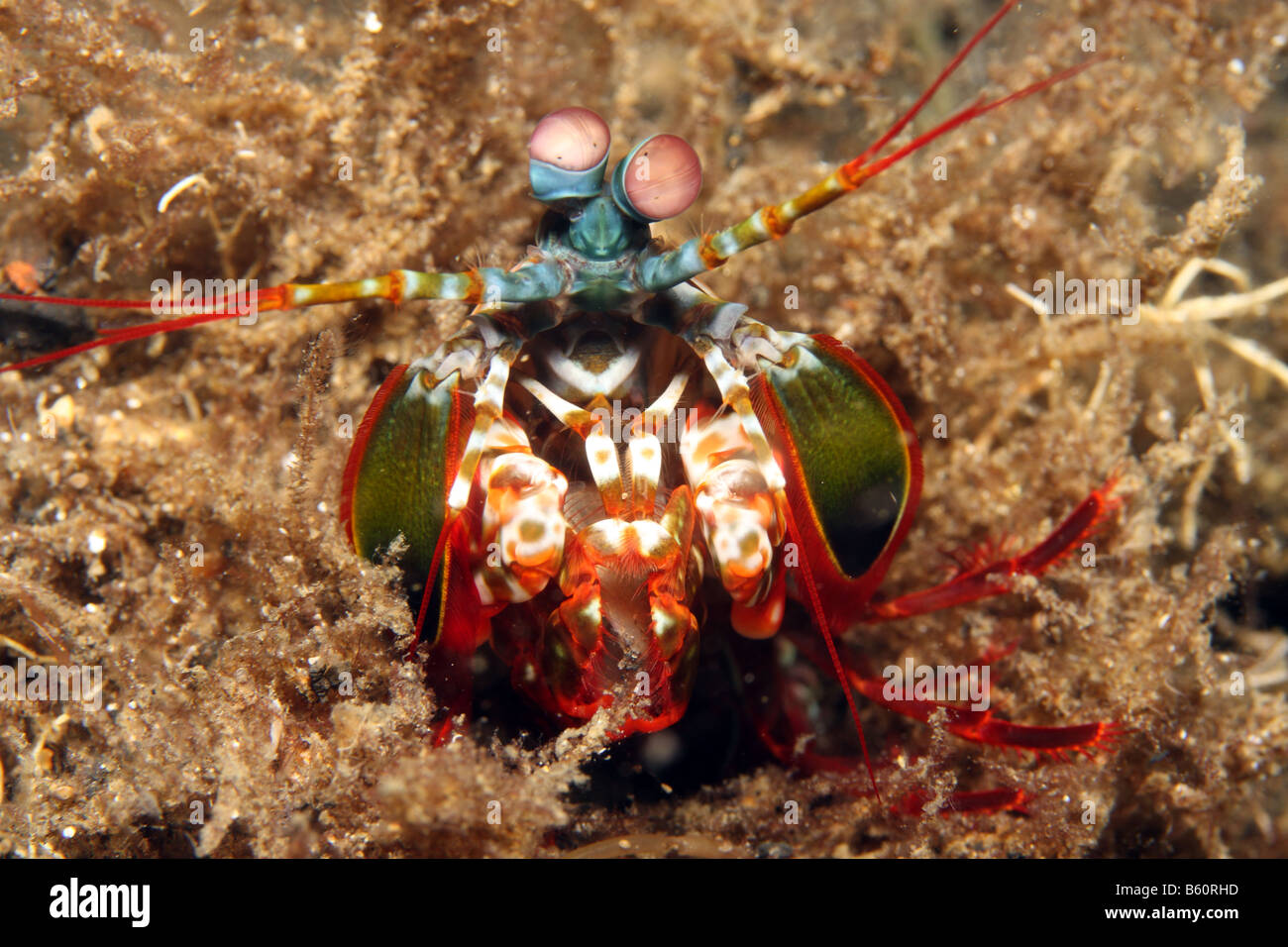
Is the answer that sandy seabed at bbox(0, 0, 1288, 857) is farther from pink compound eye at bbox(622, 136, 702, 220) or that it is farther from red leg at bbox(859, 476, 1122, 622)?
pink compound eye at bbox(622, 136, 702, 220)

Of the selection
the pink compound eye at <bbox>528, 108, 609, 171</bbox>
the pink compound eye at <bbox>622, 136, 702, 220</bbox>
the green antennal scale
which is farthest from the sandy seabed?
the pink compound eye at <bbox>622, 136, 702, 220</bbox>

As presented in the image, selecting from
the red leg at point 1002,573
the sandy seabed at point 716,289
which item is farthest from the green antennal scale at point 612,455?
the red leg at point 1002,573

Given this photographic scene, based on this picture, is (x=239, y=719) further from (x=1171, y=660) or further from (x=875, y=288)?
(x=1171, y=660)

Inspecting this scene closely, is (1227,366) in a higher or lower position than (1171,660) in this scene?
higher

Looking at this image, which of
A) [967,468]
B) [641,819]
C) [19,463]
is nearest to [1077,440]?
[967,468]

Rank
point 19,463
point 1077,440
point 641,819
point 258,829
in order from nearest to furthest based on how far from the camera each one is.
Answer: point 258,829
point 641,819
point 19,463
point 1077,440
